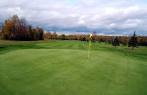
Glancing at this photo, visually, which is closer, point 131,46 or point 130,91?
point 130,91

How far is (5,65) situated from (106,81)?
6.97m

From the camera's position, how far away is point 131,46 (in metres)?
91.3

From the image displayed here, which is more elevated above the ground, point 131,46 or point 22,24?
point 22,24

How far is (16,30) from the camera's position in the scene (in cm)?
10756

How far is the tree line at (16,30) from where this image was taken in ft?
340

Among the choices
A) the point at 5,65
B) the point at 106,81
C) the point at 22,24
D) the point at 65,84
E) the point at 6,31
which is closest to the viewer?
the point at 65,84

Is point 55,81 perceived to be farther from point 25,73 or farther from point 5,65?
point 5,65

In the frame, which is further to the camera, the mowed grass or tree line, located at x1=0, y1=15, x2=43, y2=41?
tree line, located at x1=0, y1=15, x2=43, y2=41

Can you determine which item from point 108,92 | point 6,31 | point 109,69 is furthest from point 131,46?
point 108,92

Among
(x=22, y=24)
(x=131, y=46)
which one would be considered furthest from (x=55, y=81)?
(x=22, y=24)

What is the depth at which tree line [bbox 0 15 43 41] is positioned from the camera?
10356 centimetres

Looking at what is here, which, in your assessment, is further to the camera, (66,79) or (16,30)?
(16,30)

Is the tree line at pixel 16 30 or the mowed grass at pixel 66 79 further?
the tree line at pixel 16 30

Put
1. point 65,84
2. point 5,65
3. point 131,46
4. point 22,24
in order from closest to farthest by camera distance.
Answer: point 65,84 < point 5,65 < point 131,46 < point 22,24
